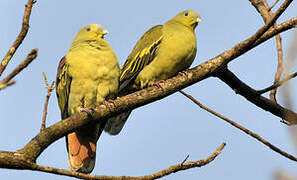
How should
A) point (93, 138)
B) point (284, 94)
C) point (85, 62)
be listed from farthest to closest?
1. point (93, 138)
2. point (85, 62)
3. point (284, 94)

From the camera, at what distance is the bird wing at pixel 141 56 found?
17.7 feet

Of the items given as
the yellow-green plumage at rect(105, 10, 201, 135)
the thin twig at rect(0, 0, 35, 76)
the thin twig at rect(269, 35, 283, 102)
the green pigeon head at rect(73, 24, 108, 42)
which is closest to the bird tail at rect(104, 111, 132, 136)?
the yellow-green plumage at rect(105, 10, 201, 135)

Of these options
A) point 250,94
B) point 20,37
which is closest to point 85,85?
point 250,94

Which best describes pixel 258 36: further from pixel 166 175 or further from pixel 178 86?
pixel 166 175

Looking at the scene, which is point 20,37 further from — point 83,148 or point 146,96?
point 83,148

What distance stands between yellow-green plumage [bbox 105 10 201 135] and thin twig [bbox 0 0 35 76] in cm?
286

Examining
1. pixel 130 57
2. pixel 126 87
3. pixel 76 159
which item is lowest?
pixel 76 159

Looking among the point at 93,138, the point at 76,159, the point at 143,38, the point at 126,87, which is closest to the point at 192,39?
the point at 143,38

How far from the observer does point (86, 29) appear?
5.23 metres

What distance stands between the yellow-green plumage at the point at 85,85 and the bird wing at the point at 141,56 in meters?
0.70

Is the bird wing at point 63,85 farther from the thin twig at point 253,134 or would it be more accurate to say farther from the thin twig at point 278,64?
the thin twig at point 278,64

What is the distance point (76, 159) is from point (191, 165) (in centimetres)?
215

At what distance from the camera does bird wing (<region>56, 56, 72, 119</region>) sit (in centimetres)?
459

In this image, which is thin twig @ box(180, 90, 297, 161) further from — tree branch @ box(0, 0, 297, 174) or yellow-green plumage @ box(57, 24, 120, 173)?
yellow-green plumage @ box(57, 24, 120, 173)
